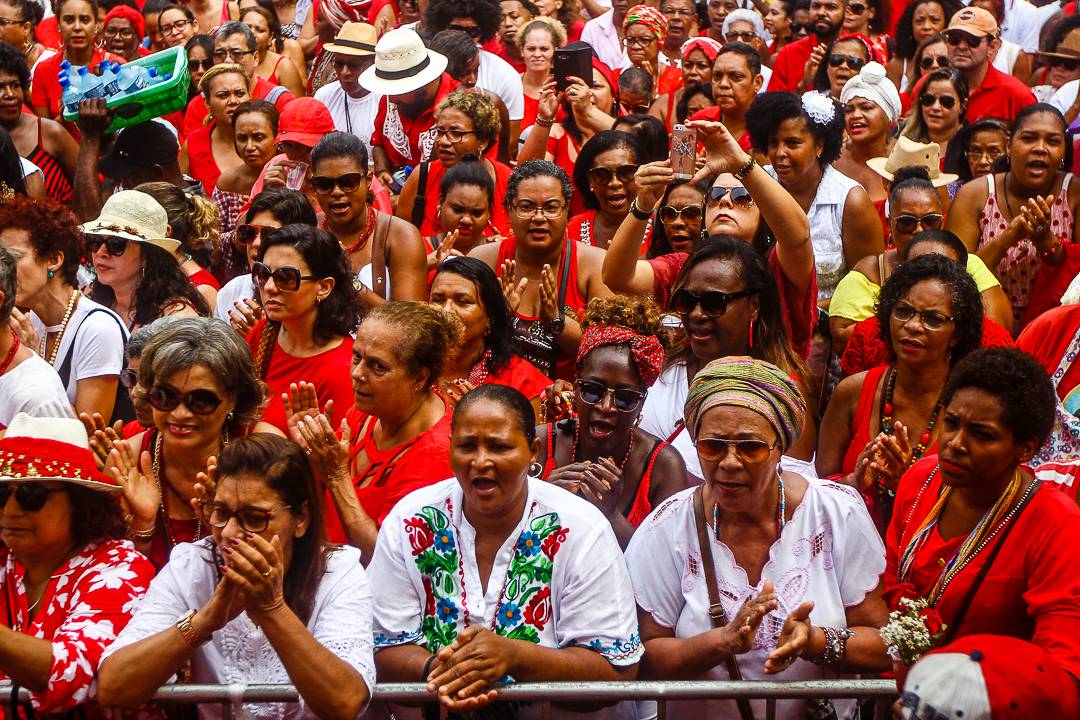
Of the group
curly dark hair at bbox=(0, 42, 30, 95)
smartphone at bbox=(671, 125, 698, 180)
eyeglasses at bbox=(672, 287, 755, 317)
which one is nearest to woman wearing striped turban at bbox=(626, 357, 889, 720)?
eyeglasses at bbox=(672, 287, 755, 317)

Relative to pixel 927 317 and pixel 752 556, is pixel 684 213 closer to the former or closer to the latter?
pixel 927 317

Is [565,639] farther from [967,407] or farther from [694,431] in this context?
[967,407]

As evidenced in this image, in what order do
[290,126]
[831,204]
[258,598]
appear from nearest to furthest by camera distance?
[258,598], [831,204], [290,126]

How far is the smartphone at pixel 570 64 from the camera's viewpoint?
799cm

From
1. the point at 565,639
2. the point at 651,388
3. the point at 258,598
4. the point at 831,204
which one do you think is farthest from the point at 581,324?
the point at 258,598

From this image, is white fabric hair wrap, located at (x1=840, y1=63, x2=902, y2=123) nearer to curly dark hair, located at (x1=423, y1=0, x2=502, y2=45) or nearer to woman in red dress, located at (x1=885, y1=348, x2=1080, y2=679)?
curly dark hair, located at (x1=423, y1=0, x2=502, y2=45)

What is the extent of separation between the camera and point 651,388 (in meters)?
Result: 5.15

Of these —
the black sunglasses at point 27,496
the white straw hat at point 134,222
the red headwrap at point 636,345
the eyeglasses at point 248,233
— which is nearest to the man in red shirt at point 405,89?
the eyeglasses at point 248,233

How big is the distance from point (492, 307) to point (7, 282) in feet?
5.75

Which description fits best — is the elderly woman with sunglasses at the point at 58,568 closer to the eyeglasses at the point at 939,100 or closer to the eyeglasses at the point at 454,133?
the eyeglasses at the point at 454,133

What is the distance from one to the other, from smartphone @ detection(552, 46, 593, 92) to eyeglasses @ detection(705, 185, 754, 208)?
2094 millimetres

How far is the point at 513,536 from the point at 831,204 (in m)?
3.24

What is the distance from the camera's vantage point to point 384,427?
4.71m

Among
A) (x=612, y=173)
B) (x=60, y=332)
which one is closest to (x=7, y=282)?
(x=60, y=332)
